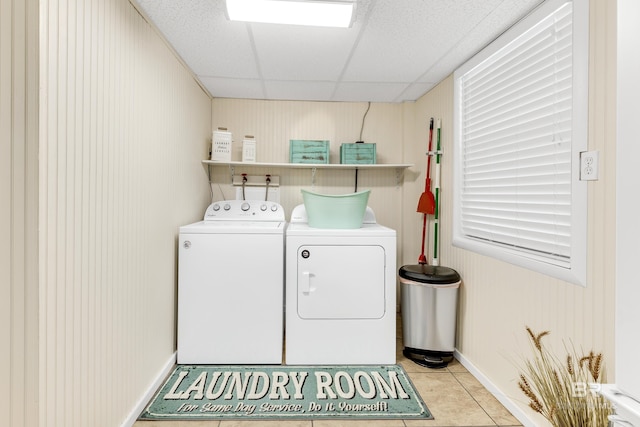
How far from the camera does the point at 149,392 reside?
6.57 feet

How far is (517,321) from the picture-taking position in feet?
6.13

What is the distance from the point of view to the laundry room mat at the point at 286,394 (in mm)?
1907

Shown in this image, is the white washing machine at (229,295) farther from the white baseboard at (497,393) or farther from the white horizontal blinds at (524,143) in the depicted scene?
the white horizontal blinds at (524,143)

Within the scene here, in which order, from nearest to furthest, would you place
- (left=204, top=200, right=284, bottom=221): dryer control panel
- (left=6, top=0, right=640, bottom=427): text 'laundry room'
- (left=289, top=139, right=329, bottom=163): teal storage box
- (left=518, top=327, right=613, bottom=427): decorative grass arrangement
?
(left=6, top=0, right=640, bottom=427): text 'laundry room'
(left=518, top=327, right=613, bottom=427): decorative grass arrangement
(left=204, top=200, right=284, bottom=221): dryer control panel
(left=289, top=139, right=329, bottom=163): teal storage box

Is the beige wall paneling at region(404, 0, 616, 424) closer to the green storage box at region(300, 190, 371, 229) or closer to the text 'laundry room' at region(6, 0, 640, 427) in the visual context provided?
the text 'laundry room' at region(6, 0, 640, 427)

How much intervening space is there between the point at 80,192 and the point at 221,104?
2197mm

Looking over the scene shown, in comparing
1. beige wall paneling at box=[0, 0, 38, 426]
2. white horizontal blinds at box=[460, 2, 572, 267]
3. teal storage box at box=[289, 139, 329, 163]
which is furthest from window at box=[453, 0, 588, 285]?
beige wall paneling at box=[0, 0, 38, 426]

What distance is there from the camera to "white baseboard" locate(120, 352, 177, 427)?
177 cm

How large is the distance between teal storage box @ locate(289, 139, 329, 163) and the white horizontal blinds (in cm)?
122

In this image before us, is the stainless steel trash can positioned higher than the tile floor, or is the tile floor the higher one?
the stainless steel trash can

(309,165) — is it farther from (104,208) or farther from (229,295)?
(104,208)

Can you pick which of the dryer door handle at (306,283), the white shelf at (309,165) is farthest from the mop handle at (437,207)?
the dryer door handle at (306,283)

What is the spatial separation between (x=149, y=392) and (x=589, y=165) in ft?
7.95

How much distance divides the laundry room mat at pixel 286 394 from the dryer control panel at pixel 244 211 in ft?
3.90
